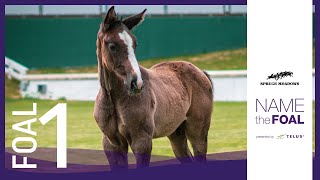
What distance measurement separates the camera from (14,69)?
6.43 m

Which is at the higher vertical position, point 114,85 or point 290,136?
point 114,85

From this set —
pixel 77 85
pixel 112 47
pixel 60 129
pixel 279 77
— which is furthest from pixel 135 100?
pixel 77 85

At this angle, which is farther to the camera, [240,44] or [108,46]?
[240,44]

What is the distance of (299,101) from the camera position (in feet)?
18.7

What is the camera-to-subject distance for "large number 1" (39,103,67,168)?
19.5 ft

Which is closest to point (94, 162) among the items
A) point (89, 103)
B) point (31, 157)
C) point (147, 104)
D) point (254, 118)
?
point (31, 157)

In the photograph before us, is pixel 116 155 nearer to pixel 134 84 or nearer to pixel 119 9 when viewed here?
pixel 134 84

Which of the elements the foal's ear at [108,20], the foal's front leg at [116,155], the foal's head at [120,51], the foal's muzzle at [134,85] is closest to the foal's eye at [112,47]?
the foal's head at [120,51]

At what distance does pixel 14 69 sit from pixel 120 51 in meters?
1.44

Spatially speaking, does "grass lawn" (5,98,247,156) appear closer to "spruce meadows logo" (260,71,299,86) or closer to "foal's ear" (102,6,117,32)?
"spruce meadows logo" (260,71,299,86)

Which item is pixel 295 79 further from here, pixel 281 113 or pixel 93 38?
pixel 93 38

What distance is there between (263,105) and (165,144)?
2026mm

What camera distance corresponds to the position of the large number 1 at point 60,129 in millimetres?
5938

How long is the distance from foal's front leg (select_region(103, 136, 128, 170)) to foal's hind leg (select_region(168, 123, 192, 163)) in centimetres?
77
